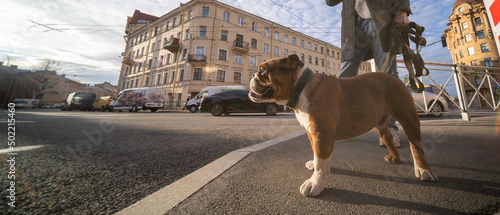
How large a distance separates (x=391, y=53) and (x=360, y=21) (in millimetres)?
805

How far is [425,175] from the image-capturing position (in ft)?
3.34

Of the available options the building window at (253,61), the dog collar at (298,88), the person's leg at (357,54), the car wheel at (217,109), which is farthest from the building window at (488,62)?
the dog collar at (298,88)

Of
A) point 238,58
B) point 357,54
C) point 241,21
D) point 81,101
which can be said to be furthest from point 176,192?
point 241,21

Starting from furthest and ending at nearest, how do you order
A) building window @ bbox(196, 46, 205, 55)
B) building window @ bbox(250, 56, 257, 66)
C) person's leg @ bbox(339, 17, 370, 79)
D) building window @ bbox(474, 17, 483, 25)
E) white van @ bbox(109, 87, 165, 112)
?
building window @ bbox(474, 17, 483, 25) → building window @ bbox(250, 56, 257, 66) → building window @ bbox(196, 46, 205, 55) → white van @ bbox(109, 87, 165, 112) → person's leg @ bbox(339, 17, 370, 79)

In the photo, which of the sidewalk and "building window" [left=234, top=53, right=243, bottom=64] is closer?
the sidewalk

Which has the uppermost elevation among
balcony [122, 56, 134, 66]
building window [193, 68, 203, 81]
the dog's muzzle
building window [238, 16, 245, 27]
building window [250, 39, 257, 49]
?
building window [238, 16, 245, 27]

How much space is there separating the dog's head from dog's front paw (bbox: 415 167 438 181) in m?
0.96

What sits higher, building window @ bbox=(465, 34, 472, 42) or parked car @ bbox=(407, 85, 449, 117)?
building window @ bbox=(465, 34, 472, 42)

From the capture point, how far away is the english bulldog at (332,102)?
101 centimetres

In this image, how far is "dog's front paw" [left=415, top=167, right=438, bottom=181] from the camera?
997mm

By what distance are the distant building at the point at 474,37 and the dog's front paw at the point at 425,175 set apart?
37467mm

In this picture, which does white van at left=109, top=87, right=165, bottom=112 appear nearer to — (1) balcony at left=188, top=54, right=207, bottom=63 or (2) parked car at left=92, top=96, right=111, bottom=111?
(2) parked car at left=92, top=96, right=111, bottom=111

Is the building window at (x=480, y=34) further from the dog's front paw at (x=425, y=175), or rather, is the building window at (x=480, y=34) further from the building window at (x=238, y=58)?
the dog's front paw at (x=425, y=175)

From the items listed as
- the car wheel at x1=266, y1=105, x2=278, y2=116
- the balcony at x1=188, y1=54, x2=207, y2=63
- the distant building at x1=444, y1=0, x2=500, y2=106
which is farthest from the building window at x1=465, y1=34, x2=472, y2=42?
the balcony at x1=188, y1=54, x2=207, y2=63
